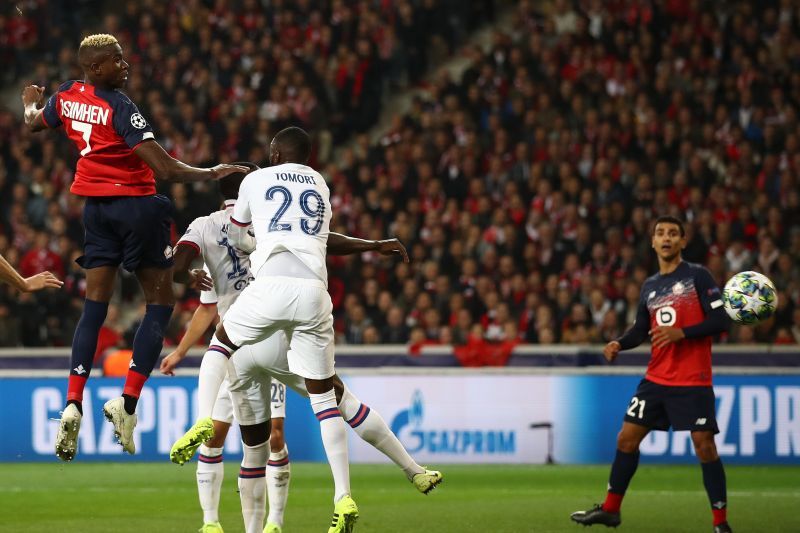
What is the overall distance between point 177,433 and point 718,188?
7.56m

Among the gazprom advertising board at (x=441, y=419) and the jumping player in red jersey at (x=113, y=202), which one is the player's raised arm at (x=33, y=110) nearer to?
the jumping player in red jersey at (x=113, y=202)

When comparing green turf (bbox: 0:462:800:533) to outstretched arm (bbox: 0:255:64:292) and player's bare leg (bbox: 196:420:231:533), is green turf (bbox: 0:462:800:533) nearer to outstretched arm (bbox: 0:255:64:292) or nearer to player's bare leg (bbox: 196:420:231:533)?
player's bare leg (bbox: 196:420:231:533)

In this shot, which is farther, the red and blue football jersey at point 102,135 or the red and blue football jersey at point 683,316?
the red and blue football jersey at point 683,316

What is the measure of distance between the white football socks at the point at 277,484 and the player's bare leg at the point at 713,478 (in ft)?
9.13

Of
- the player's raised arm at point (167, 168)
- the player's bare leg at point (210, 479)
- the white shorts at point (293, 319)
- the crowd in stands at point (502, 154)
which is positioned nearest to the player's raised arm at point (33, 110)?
the player's raised arm at point (167, 168)

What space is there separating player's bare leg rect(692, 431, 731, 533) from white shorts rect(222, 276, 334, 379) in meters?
2.81

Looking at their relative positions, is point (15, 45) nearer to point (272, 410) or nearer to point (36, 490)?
point (36, 490)

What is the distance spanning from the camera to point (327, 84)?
838 inches

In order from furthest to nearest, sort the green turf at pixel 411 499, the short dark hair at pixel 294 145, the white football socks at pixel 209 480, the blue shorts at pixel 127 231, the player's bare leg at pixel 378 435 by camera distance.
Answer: the green turf at pixel 411 499 → the white football socks at pixel 209 480 → the blue shorts at pixel 127 231 → the player's bare leg at pixel 378 435 → the short dark hair at pixel 294 145

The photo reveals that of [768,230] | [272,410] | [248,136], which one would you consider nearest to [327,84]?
[248,136]

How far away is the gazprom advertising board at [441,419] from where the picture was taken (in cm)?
1502

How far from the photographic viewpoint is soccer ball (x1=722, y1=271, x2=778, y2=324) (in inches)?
379

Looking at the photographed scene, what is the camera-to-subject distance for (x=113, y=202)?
8484 millimetres

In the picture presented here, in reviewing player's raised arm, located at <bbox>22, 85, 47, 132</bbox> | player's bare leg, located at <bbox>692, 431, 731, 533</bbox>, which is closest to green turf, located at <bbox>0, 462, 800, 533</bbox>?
player's bare leg, located at <bbox>692, 431, 731, 533</bbox>
